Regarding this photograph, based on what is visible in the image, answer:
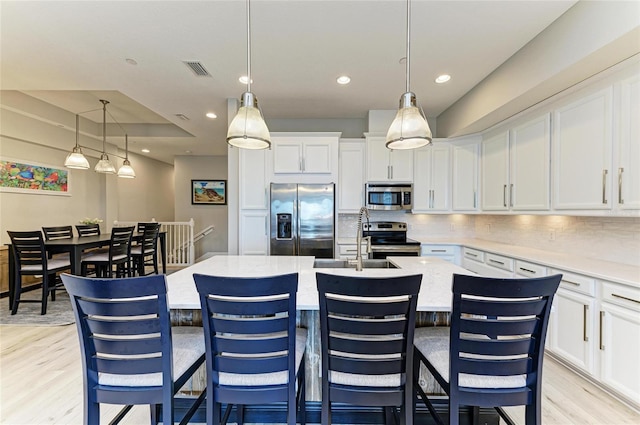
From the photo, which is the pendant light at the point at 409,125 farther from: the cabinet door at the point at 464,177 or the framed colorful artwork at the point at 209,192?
the framed colorful artwork at the point at 209,192

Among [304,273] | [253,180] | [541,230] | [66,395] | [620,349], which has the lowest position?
[66,395]

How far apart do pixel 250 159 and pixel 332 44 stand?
1.96 meters

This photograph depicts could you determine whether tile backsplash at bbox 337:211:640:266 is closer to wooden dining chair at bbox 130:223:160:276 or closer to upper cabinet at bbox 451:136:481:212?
upper cabinet at bbox 451:136:481:212

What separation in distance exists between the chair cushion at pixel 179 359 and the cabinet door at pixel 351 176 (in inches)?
115

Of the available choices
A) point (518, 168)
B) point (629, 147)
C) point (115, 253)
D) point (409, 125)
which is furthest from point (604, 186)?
point (115, 253)

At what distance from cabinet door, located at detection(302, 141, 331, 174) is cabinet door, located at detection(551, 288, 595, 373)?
289 cm

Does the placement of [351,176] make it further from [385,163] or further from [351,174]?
[385,163]

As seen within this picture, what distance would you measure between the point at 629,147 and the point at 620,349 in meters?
1.43

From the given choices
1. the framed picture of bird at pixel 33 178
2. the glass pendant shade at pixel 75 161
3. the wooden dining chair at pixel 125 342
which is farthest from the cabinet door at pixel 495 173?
the framed picture of bird at pixel 33 178

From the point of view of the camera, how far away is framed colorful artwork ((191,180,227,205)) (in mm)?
7973

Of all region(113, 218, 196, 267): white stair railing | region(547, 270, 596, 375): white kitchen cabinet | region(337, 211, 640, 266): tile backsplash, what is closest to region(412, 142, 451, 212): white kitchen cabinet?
region(337, 211, 640, 266): tile backsplash

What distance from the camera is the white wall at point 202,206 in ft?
26.0

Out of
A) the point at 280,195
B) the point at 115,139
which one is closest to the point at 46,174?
the point at 115,139

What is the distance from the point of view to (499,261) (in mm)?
3064
